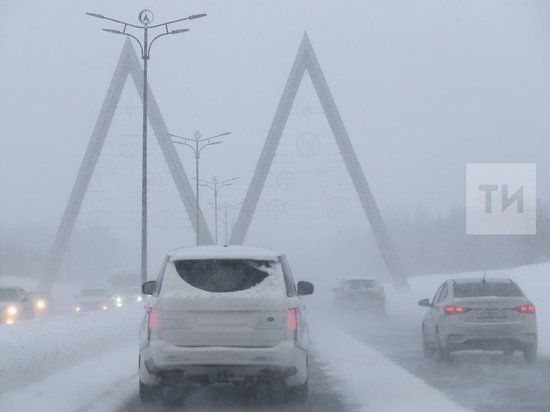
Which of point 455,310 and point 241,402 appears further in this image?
point 455,310

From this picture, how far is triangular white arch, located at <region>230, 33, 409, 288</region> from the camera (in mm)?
64938

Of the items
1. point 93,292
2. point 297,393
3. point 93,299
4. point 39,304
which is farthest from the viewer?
point 93,292


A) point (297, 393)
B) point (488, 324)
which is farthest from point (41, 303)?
point (297, 393)

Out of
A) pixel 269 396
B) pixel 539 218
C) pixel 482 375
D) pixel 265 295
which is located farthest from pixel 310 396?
pixel 539 218

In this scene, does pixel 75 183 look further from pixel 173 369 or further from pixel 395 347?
pixel 173 369

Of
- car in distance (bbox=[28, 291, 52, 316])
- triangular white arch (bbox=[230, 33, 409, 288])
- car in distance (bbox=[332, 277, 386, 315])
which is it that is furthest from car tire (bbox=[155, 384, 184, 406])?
triangular white arch (bbox=[230, 33, 409, 288])

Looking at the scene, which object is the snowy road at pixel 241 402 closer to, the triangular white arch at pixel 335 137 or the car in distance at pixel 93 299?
the car in distance at pixel 93 299

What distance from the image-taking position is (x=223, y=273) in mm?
12375

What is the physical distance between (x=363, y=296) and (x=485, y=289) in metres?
21.7

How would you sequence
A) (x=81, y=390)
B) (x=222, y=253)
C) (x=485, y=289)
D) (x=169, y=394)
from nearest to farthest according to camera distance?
(x=222, y=253) → (x=169, y=394) → (x=81, y=390) → (x=485, y=289)

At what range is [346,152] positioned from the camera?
65.6 meters

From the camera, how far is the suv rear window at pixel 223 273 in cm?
1230

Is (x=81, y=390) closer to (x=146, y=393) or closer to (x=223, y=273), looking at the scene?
(x=146, y=393)

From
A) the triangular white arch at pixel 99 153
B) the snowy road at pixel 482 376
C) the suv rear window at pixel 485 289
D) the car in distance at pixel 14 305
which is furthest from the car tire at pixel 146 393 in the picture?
the triangular white arch at pixel 99 153
